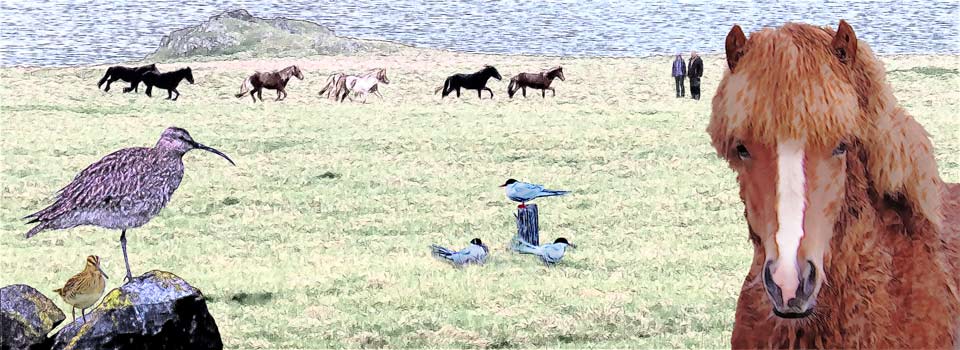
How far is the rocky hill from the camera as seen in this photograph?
2066 inches

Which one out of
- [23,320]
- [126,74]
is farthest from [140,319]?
[126,74]

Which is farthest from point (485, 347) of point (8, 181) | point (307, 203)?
point (8, 181)

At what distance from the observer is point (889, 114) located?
367 centimetres

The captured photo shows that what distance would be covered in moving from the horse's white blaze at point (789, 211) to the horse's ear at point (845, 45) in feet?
1.28

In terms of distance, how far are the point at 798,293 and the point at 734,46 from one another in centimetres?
89

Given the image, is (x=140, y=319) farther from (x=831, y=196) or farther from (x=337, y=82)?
(x=337, y=82)

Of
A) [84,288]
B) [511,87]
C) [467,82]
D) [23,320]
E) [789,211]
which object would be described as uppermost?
[789,211]

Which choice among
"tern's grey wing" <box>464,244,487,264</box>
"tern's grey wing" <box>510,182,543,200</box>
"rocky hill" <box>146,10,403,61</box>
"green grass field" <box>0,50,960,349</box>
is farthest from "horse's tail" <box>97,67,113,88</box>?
"tern's grey wing" <box>464,244,487,264</box>

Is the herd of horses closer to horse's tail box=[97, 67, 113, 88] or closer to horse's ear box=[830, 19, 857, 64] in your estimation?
horse's tail box=[97, 67, 113, 88]

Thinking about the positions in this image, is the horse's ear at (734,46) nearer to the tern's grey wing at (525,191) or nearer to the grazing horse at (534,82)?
the tern's grey wing at (525,191)

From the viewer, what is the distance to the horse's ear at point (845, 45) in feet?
11.9

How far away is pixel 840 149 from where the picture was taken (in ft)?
11.6

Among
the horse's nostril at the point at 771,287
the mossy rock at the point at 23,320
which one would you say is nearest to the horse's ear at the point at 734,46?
the horse's nostril at the point at 771,287

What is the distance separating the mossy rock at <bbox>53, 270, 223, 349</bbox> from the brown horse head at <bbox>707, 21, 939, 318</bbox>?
4.84 meters
